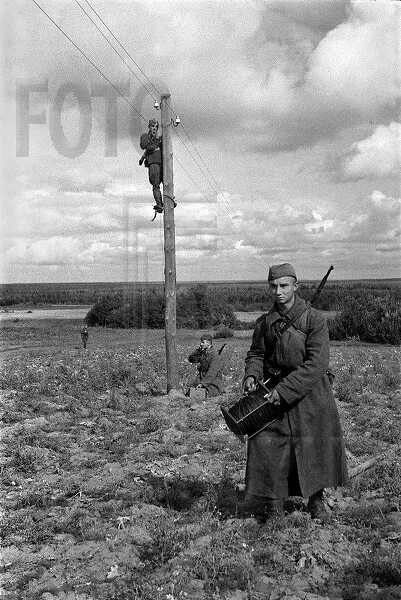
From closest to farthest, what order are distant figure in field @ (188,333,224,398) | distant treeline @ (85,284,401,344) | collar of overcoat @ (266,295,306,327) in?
collar of overcoat @ (266,295,306,327) < distant figure in field @ (188,333,224,398) < distant treeline @ (85,284,401,344)

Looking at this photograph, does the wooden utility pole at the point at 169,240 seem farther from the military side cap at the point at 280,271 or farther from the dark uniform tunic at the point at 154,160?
the military side cap at the point at 280,271

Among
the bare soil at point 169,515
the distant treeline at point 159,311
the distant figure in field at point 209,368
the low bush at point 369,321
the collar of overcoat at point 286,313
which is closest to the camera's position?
the bare soil at point 169,515

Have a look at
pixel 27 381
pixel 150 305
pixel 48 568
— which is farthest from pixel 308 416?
pixel 150 305

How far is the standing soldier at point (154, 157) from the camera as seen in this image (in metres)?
11.3

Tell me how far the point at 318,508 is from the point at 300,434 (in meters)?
0.67

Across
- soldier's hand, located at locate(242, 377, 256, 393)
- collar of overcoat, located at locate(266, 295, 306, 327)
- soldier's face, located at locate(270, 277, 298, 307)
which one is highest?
soldier's face, located at locate(270, 277, 298, 307)

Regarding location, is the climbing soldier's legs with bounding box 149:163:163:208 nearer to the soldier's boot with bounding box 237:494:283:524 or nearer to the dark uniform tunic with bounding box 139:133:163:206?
the dark uniform tunic with bounding box 139:133:163:206

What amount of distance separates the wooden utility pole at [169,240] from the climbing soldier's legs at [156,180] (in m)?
0.09

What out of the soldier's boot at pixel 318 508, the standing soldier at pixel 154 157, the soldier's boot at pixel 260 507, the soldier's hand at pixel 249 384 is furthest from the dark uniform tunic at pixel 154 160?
the soldier's boot at pixel 318 508

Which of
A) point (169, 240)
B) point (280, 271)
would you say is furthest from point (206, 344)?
point (280, 271)

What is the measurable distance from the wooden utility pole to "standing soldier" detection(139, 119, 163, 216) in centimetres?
10

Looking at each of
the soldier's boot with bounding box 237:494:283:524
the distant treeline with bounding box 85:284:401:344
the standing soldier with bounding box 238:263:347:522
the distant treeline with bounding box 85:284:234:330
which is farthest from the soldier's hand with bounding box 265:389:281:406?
the distant treeline with bounding box 85:284:234:330

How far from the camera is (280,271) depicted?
500 centimetres

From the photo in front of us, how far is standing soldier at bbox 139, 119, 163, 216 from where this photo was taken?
11297 mm
